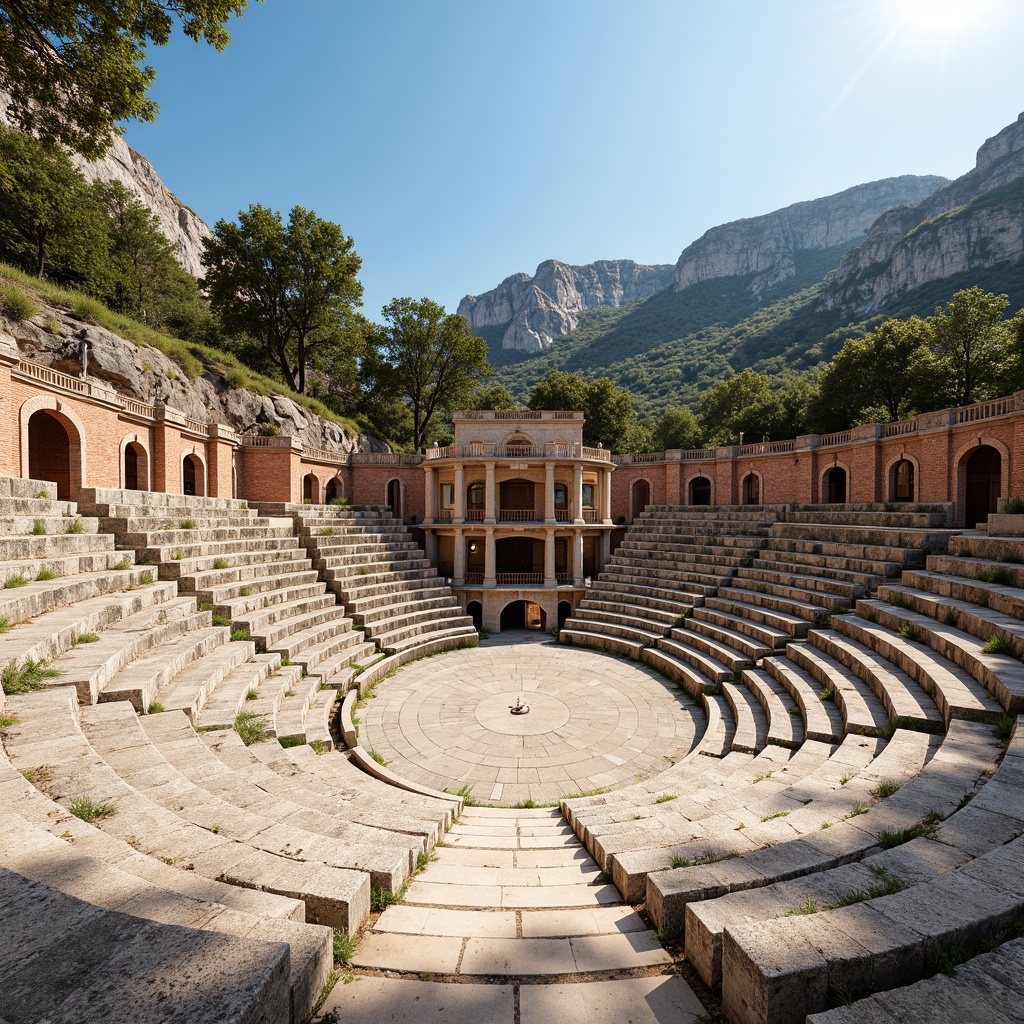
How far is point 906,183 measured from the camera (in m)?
148

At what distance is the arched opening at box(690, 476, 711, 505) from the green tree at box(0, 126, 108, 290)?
38958 millimetres

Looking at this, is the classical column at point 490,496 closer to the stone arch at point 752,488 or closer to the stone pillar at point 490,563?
the stone pillar at point 490,563

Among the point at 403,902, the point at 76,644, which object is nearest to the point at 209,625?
the point at 76,644

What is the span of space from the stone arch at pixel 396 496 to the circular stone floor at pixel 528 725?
46.9 ft

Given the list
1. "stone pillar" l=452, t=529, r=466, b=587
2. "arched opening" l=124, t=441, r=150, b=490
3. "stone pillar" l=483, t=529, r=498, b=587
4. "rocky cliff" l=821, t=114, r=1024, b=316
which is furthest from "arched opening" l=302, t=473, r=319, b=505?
"rocky cliff" l=821, t=114, r=1024, b=316

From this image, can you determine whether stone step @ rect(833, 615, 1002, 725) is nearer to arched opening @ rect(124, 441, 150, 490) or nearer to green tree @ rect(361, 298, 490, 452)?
arched opening @ rect(124, 441, 150, 490)

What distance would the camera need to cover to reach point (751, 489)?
1075 inches

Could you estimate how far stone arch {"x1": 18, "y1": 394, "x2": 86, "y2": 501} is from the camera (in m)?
13.5

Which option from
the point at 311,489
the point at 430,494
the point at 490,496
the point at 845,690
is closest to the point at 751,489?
the point at 490,496

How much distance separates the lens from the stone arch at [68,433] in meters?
13.5

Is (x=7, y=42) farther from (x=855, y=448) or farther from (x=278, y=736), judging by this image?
(x=855, y=448)

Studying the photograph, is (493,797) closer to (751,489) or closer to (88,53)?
(88,53)

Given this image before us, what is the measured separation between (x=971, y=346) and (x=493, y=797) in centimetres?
3499

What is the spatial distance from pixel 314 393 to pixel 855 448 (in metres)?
40.0
